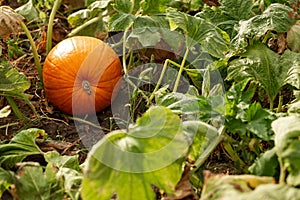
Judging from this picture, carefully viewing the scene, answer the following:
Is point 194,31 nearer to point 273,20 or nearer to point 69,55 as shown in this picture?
point 273,20

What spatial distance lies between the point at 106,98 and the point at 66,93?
0.16 meters

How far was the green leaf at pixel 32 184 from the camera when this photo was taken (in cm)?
174

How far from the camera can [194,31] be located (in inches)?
91.5

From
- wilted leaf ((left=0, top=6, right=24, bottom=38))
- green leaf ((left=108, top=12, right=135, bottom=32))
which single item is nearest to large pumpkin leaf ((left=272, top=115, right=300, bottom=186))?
green leaf ((left=108, top=12, right=135, bottom=32))

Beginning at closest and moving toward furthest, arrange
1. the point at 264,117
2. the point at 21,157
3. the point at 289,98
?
the point at 264,117 → the point at 21,157 → the point at 289,98

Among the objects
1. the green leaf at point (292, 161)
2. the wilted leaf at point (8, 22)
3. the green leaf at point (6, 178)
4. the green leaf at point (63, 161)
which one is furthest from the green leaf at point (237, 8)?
the green leaf at point (6, 178)

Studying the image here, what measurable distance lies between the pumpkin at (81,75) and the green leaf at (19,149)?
16.1 inches

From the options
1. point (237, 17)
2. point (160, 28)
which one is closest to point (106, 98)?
point (160, 28)

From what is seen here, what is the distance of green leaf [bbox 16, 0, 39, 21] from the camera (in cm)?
294

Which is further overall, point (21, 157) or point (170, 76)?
point (170, 76)

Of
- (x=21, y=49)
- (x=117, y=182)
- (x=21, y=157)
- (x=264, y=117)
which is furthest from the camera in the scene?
(x=21, y=49)

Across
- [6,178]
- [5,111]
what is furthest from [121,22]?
[6,178]

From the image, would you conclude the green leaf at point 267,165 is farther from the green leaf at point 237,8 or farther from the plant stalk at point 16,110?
the plant stalk at point 16,110

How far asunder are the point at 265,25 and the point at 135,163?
903 mm
